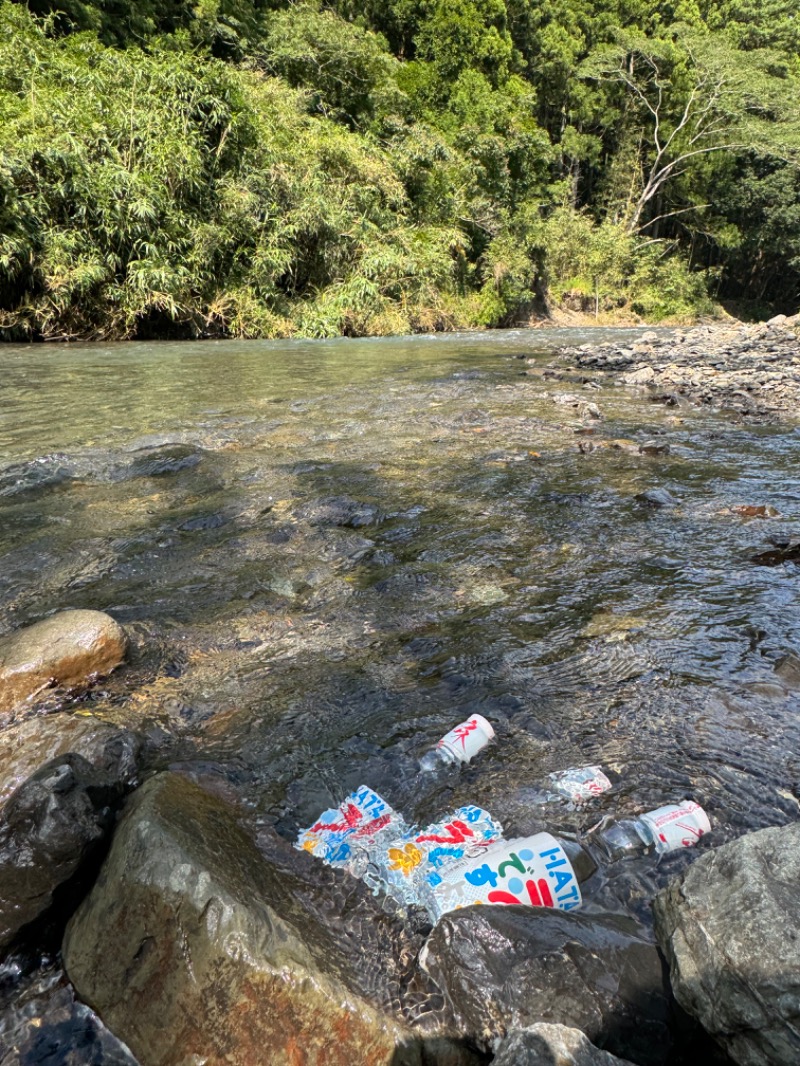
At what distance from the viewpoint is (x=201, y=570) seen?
11.5 feet

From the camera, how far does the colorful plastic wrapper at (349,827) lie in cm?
183

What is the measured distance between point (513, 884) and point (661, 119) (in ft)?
146

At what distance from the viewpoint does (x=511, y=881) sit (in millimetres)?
1673

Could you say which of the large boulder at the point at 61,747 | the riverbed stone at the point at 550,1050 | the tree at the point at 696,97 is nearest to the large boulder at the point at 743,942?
the riverbed stone at the point at 550,1050

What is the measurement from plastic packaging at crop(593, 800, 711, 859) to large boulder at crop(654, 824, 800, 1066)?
0.36 metres

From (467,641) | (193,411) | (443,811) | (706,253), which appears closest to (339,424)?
(193,411)

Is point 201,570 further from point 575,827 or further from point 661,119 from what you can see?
point 661,119

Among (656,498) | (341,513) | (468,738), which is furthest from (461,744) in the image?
(656,498)

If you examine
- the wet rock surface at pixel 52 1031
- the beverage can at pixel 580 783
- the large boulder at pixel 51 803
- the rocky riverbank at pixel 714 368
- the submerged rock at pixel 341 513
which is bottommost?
the rocky riverbank at pixel 714 368

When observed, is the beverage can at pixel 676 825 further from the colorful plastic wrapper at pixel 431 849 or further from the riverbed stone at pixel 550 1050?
the riverbed stone at pixel 550 1050

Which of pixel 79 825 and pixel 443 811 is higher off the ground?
pixel 79 825

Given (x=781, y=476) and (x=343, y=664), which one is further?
(x=781, y=476)

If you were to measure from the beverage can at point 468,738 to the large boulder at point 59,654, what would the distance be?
1375 mm

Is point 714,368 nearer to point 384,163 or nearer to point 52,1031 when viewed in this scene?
point 52,1031
